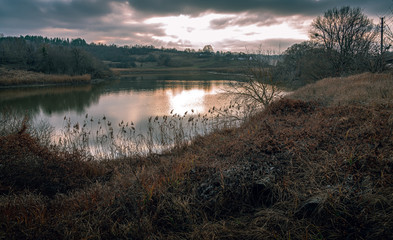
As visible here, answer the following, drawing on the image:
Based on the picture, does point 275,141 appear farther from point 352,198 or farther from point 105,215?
point 105,215

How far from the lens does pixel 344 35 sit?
106 ft

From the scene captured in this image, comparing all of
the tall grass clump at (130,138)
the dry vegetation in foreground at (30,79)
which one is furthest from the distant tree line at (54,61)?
the tall grass clump at (130,138)

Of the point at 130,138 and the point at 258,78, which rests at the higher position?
the point at 258,78

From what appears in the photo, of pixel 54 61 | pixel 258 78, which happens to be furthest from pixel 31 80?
pixel 258 78

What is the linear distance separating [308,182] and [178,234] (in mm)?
2611

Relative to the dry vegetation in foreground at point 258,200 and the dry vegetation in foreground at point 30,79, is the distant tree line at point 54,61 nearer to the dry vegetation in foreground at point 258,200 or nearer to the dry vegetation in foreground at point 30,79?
the dry vegetation in foreground at point 30,79

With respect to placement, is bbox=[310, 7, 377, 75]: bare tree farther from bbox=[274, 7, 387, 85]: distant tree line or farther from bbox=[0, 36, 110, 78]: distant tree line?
bbox=[0, 36, 110, 78]: distant tree line

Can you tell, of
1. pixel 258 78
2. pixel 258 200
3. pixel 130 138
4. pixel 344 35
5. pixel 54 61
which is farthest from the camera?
pixel 54 61

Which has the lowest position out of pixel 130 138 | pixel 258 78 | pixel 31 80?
pixel 130 138

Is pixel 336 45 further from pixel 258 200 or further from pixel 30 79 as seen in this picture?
pixel 30 79

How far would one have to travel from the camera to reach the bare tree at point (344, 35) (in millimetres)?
29625

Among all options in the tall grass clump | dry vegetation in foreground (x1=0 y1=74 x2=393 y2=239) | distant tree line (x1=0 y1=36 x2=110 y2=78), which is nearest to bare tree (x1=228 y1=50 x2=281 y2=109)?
the tall grass clump

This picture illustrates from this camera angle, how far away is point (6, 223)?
3875 mm

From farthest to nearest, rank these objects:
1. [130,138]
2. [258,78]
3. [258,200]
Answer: [258,78]
[130,138]
[258,200]
